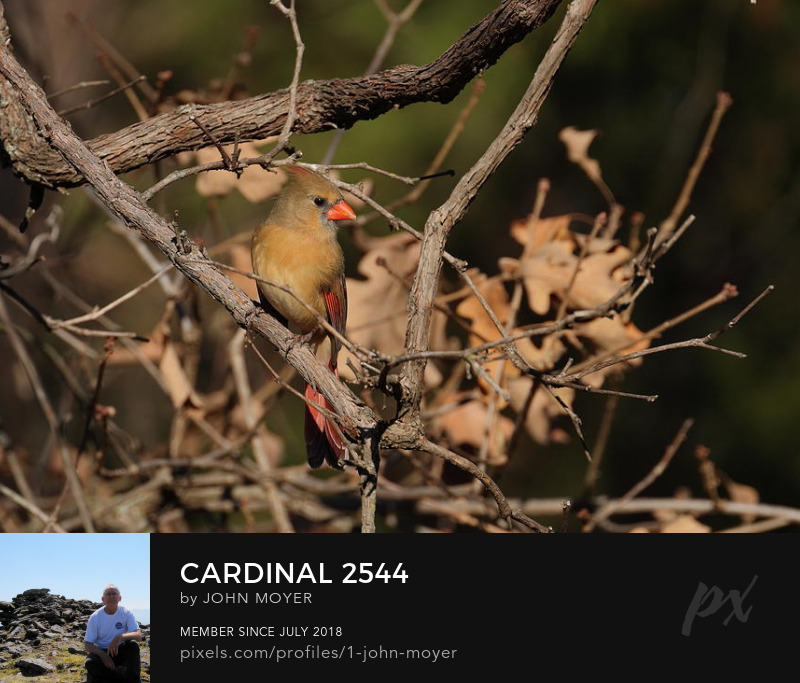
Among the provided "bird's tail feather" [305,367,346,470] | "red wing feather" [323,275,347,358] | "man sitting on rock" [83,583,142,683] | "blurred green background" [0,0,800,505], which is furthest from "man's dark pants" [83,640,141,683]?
"blurred green background" [0,0,800,505]

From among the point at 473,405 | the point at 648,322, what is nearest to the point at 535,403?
the point at 473,405

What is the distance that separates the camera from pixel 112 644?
7.70 feet

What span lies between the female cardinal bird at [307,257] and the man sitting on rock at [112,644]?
78 centimetres

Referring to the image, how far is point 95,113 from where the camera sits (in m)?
5.66

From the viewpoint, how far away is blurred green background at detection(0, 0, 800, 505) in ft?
18.1

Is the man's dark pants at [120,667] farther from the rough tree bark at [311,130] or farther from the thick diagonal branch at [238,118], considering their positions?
the thick diagonal branch at [238,118]

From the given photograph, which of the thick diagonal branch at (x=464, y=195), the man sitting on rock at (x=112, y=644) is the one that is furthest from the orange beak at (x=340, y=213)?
the man sitting on rock at (x=112, y=644)

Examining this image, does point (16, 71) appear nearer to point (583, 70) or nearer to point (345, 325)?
point (345, 325)

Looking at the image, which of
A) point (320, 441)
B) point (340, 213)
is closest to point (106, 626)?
point (320, 441)

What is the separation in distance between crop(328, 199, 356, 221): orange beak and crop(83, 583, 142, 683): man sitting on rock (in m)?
1.34

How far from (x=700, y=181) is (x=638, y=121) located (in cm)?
56

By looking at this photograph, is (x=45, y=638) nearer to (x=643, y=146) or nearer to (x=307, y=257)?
(x=307, y=257)

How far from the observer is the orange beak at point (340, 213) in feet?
10.3

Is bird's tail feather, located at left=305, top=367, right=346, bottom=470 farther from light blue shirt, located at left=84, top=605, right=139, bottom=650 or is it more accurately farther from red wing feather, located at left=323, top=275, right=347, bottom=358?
light blue shirt, located at left=84, top=605, right=139, bottom=650
